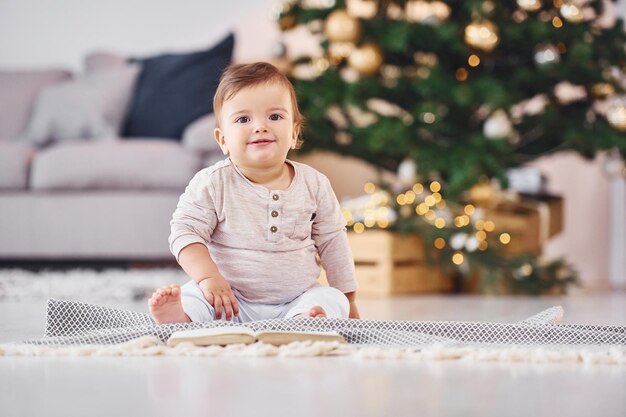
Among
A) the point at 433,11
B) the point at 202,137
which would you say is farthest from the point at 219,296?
the point at 433,11

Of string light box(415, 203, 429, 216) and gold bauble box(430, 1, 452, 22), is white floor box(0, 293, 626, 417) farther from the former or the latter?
gold bauble box(430, 1, 452, 22)

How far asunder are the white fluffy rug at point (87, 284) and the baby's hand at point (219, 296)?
3.31 feet

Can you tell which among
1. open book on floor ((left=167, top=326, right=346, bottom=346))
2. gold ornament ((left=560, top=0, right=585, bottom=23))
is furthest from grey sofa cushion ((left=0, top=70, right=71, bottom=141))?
open book on floor ((left=167, top=326, right=346, bottom=346))

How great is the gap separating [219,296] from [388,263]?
1609 millimetres

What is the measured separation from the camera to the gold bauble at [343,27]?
128 inches

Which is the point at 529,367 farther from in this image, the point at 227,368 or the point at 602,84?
the point at 602,84

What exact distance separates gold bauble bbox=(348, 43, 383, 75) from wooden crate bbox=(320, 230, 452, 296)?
54 cm

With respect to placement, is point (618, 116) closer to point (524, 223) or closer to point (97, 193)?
point (524, 223)

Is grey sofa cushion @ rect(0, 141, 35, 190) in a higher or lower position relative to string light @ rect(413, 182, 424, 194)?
higher

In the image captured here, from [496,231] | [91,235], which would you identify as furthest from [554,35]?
[91,235]

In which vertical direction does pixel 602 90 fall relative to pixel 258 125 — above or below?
above

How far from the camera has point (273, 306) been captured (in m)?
1.64

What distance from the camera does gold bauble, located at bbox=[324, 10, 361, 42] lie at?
325 cm

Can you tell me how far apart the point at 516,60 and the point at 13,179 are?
1.75 metres
